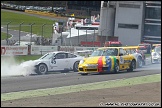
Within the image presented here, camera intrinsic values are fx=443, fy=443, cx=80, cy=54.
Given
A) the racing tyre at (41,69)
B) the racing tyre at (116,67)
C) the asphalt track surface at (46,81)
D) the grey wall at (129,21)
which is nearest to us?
the asphalt track surface at (46,81)

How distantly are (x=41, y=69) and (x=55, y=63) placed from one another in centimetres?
87

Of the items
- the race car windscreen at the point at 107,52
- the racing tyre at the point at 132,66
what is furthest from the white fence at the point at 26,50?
the racing tyre at the point at 132,66

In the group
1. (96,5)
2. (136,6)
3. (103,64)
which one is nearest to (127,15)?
(136,6)

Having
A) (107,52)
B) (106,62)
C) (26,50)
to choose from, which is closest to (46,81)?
(106,62)

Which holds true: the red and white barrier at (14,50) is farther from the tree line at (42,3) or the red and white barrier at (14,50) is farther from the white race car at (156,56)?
the tree line at (42,3)

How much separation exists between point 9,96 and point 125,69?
1011cm

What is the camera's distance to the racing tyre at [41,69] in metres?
22.1

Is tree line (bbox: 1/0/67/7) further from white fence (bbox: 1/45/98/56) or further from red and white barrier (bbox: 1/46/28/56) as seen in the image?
red and white barrier (bbox: 1/46/28/56)

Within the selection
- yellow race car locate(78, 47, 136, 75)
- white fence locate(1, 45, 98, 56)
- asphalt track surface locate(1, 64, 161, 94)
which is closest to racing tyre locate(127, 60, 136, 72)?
yellow race car locate(78, 47, 136, 75)

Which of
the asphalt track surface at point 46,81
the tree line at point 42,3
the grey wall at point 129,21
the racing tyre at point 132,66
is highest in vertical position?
the tree line at point 42,3

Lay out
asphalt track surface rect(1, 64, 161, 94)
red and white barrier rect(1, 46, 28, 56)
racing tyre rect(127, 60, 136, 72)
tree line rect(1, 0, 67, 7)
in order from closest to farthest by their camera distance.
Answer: asphalt track surface rect(1, 64, 161, 94), racing tyre rect(127, 60, 136, 72), red and white barrier rect(1, 46, 28, 56), tree line rect(1, 0, 67, 7)

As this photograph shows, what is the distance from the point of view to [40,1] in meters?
82.4

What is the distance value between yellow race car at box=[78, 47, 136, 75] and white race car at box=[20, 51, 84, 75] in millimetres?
2264

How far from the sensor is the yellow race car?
20141 mm
